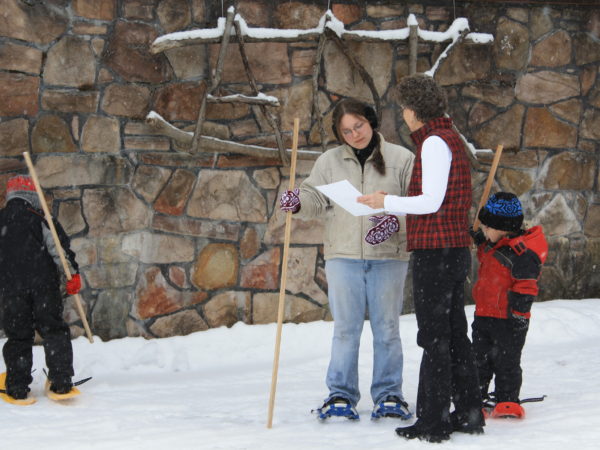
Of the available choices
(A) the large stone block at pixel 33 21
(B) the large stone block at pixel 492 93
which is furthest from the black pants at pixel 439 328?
(A) the large stone block at pixel 33 21

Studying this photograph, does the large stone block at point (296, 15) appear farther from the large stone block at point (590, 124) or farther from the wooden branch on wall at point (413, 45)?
the large stone block at point (590, 124)

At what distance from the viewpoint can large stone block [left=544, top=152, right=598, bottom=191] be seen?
18.6 feet

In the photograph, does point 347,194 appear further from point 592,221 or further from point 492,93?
point 592,221

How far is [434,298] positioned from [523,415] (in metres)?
0.85

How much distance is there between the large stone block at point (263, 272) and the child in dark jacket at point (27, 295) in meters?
1.56

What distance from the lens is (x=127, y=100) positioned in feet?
16.0

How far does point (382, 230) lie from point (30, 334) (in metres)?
2.09

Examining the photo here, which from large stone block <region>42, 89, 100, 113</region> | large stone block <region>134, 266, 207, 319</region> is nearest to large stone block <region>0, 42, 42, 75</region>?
large stone block <region>42, 89, 100, 113</region>

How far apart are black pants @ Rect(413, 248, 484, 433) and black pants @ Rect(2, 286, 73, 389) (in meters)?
2.04

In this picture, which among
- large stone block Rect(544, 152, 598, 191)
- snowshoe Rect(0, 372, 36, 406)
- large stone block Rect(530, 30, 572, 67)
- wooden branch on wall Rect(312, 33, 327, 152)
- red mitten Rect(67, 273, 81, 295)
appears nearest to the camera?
snowshoe Rect(0, 372, 36, 406)

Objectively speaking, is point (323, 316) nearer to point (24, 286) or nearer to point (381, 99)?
point (381, 99)

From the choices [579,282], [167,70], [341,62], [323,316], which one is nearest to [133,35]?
[167,70]

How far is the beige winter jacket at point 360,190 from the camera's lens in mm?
3271

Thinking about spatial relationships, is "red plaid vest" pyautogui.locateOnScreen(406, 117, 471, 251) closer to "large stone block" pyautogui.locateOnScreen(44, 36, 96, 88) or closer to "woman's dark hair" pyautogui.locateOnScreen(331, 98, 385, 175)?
"woman's dark hair" pyautogui.locateOnScreen(331, 98, 385, 175)
